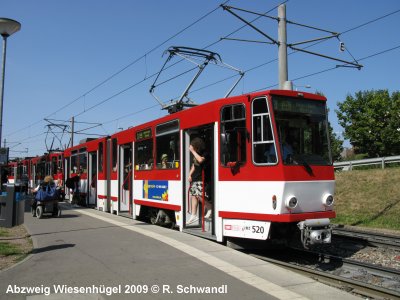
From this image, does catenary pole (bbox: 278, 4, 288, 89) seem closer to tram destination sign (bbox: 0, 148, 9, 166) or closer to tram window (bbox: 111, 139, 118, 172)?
tram window (bbox: 111, 139, 118, 172)

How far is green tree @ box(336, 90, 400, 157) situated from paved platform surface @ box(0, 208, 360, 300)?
3726 cm

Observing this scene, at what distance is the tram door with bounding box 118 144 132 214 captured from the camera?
14828 millimetres

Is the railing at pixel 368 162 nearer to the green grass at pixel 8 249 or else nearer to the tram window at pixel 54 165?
the tram window at pixel 54 165

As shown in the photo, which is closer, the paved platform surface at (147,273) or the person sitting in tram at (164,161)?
the paved platform surface at (147,273)

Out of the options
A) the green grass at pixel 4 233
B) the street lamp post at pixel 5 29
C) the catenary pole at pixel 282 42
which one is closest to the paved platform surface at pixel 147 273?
the green grass at pixel 4 233

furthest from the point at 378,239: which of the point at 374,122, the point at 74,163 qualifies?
the point at 374,122

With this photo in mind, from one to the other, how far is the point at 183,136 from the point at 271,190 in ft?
10.6

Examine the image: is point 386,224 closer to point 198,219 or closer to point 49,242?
point 198,219

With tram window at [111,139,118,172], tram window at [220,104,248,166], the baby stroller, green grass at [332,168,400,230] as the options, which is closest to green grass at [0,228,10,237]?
the baby stroller

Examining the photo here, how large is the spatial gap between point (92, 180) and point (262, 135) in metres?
12.9

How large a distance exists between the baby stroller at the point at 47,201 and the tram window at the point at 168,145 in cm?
473

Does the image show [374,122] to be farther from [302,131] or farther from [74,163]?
[302,131]

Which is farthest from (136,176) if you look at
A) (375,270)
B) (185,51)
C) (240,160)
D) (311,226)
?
(375,270)

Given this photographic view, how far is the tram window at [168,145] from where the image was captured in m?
11.0
